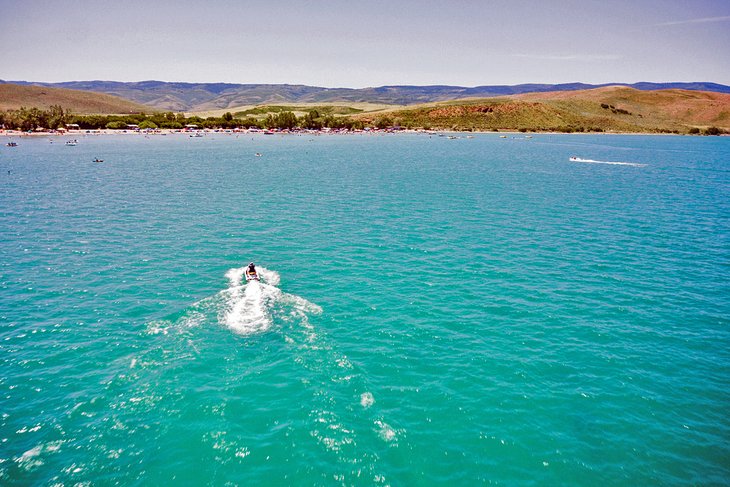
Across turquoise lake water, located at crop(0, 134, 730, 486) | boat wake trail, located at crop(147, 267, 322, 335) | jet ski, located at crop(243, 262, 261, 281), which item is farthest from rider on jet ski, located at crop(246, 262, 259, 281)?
turquoise lake water, located at crop(0, 134, 730, 486)

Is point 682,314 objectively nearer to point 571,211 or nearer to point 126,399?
point 571,211

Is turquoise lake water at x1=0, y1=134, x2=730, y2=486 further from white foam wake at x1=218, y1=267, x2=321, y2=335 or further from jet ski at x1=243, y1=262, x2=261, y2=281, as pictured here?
jet ski at x1=243, y1=262, x2=261, y2=281

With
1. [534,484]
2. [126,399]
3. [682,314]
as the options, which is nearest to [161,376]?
[126,399]

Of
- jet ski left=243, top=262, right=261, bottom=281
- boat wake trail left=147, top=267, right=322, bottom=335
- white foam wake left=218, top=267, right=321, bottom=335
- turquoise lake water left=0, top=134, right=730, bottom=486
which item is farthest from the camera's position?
jet ski left=243, top=262, right=261, bottom=281

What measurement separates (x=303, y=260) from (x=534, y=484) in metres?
37.0

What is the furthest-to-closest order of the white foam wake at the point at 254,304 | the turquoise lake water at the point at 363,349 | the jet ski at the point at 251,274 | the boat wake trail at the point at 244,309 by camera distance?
1. the jet ski at the point at 251,274
2. the white foam wake at the point at 254,304
3. the boat wake trail at the point at 244,309
4. the turquoise lake water at the point at 363,349

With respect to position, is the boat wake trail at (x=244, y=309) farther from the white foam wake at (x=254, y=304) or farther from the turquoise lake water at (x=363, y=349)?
the turquoise lake water at (x=363, y=349)

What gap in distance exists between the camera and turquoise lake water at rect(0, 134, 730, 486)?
2364 cm

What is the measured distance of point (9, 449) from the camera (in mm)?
23500

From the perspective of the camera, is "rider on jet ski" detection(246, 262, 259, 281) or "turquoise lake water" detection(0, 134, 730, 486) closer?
"turquoise lake water" detection(0, 134, 730, 486)

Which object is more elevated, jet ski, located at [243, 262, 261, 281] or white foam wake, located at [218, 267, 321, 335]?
jet ski, located at [243, 262, 261, 281]

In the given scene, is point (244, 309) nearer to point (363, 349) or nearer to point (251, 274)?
point (251, 274)

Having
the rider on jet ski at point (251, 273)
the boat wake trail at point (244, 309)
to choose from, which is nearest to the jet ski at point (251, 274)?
the rider on jet ski at point (251, 273)

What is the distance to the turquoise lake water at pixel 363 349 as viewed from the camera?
23.6m
